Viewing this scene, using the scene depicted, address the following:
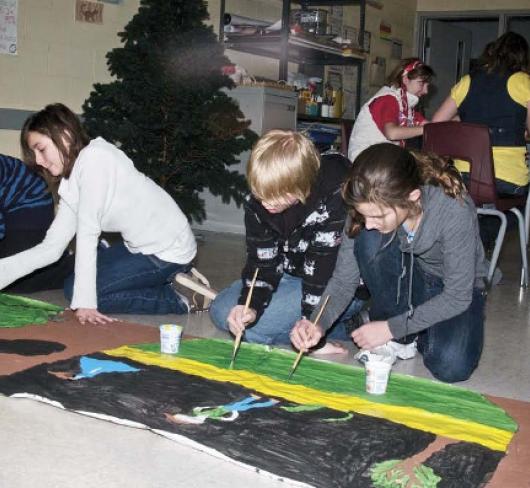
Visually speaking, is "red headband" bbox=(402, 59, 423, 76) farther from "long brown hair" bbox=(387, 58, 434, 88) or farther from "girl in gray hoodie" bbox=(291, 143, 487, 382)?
"girl in gray hoodie" bbox=(291, 143, 487, 382)

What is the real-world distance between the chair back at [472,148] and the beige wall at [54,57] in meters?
2.11

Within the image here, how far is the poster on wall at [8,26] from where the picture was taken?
168 inches

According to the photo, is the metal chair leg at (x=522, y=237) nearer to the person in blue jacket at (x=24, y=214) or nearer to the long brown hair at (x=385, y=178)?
the long brown hair at (x=385, y=178)

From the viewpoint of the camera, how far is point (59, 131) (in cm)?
279

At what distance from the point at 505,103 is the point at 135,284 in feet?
7.00

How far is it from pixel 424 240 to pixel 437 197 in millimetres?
132

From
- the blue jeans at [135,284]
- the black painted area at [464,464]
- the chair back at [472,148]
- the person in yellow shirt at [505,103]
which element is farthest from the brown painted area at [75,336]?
the person in yellow shirt at [505,103]

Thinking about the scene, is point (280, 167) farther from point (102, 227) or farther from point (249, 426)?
point (102, 227)

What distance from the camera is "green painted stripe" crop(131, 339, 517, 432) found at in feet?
6.73

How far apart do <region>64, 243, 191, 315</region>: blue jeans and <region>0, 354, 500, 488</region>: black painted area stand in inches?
36.1

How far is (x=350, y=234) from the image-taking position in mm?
2361

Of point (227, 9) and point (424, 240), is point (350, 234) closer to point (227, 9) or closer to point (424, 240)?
point (424, 240)

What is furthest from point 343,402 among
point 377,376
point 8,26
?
point 8,26

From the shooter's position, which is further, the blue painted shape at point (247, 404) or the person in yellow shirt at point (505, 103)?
the person in yellow shirt at point (505, 103)
